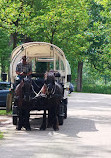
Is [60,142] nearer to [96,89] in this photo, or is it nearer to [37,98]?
[37,98]

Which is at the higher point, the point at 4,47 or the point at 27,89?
the point at 4,47

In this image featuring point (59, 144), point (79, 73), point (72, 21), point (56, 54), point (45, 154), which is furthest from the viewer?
point (79, 73)

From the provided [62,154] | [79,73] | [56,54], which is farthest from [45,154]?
[79,73]

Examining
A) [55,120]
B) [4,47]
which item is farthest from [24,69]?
[4,47]

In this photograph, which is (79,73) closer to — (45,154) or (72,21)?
(72,21)

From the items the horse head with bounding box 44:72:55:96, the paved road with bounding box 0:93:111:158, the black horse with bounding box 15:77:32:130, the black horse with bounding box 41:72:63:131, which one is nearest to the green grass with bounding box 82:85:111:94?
the paved road with bounding box 0:93:111:158

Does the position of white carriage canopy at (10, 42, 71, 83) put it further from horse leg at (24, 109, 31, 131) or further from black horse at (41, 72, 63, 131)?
horse leg at (24, 109, 31, 131)

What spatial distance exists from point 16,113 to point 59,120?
1.54m

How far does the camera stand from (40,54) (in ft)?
66.4

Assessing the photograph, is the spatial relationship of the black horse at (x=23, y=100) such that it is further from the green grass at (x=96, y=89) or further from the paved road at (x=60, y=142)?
the green grass at (x=96, y=89)

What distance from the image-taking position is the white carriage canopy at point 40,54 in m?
18.1

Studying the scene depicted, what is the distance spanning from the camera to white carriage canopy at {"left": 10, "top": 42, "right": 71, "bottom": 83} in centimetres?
1815

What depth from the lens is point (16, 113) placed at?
625 inches

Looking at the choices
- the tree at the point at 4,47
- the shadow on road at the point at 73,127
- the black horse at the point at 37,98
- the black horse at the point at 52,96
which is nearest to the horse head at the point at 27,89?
the black horse at the point at 37,98
